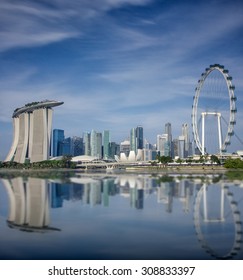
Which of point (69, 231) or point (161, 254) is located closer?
point (161, 254)

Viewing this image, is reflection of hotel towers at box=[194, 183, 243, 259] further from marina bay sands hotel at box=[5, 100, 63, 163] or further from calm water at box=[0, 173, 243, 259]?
marina bay sands hotel at box=[5, 100, 63, 163]

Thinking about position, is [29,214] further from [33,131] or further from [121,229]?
[33,131]

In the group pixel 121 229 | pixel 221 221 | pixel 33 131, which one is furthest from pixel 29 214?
pixel 33 131

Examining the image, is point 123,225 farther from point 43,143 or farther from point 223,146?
point 43,143

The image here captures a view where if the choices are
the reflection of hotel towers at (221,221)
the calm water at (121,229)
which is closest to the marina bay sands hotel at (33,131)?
the calm water at (121,229)

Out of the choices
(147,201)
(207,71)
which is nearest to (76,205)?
(147,201)

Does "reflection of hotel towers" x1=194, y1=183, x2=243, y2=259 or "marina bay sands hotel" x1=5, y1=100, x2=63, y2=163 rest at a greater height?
"marina bay sands hotel" x1=5, y1=100, x2=63, y2=163

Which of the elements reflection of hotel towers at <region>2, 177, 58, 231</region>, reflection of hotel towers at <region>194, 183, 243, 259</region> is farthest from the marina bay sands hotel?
reflection of hotel towers at <region>194, 183, 243, 259</region>

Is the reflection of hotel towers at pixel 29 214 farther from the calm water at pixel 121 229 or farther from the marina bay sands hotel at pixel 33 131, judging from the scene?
the marina bay sands hotel at pixel 33 131

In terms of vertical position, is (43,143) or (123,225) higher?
(43,143)
